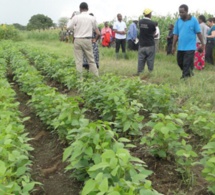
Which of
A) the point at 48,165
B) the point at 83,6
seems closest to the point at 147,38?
the point at 83,6

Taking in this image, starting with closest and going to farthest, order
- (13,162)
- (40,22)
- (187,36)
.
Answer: (13,162) < (187,36) < (40,22)

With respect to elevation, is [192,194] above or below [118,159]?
below

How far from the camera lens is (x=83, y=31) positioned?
261 inches

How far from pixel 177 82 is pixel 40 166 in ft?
13.0

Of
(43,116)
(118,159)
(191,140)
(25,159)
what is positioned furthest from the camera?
(43,116)

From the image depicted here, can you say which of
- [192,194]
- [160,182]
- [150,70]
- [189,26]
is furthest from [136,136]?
[150,70]

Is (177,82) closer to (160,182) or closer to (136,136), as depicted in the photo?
(136,136)

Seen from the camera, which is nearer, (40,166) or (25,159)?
(25,159)

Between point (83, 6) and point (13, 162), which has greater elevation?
point (83, 6)

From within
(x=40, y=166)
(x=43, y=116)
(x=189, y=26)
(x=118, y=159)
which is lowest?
(x=40, y=166)

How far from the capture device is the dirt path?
9.36ft

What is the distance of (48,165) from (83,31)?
3924mm

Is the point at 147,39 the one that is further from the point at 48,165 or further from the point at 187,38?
the point at 48,165

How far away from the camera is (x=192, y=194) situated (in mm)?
2598
